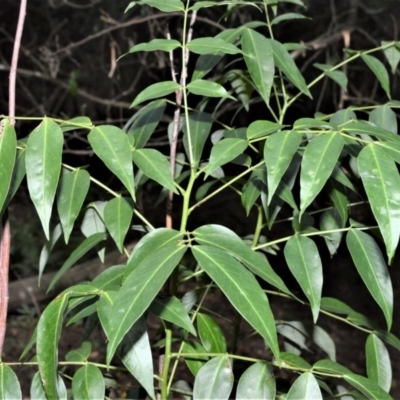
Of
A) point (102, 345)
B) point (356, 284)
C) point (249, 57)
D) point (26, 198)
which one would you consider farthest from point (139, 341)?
point (26, 198)

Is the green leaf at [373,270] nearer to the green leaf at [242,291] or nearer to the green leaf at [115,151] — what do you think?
the green leaf at [242,291]

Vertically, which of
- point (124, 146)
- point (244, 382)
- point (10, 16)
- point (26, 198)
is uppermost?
point (10, 16)

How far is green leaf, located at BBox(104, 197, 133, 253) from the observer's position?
66 cm

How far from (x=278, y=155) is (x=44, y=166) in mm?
233

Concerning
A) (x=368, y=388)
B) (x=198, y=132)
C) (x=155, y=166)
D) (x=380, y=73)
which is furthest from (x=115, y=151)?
(x=380, y=73)

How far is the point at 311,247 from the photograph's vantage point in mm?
673

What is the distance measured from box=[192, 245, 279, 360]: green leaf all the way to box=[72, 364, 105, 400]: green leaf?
21cm

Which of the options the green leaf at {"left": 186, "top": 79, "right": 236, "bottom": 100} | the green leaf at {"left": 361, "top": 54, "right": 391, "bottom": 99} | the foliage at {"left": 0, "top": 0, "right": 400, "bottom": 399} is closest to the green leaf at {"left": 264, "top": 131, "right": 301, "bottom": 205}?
the foliage at {"left": 0, "top": 0, "right": 400, "bottom": 399}

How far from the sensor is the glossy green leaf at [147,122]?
805 millimetres

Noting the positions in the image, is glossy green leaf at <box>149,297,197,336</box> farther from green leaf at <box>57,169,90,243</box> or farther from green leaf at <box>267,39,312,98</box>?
green leaf at <box>267,39,312,98</box>

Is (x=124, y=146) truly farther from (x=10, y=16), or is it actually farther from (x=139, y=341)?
(x=10, y=16)

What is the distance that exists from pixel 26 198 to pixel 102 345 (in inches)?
66.1

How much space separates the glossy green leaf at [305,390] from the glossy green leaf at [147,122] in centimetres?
38

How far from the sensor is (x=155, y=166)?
24.8 inches
